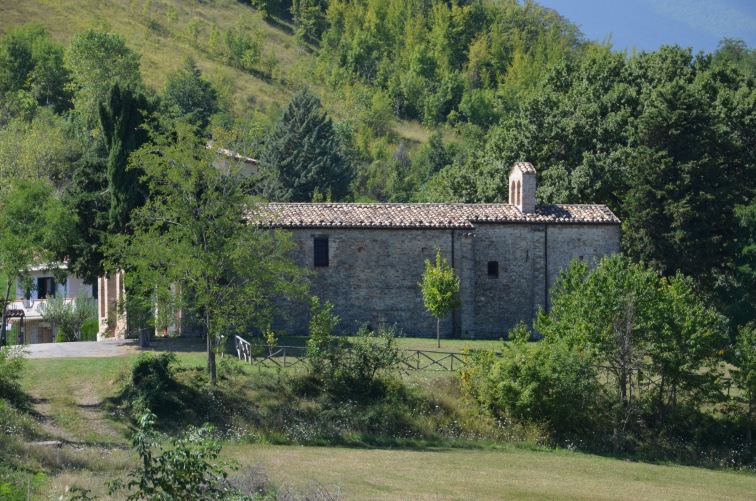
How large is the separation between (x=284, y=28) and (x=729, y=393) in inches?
4277

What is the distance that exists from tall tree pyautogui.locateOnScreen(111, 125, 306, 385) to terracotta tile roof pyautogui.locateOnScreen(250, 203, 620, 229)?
5.31 metres

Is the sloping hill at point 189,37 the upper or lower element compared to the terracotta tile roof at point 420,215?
upper

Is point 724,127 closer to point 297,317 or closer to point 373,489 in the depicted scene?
point 297,317

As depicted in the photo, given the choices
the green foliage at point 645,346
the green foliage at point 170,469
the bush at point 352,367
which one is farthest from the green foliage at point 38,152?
the green foliage at point 170,469

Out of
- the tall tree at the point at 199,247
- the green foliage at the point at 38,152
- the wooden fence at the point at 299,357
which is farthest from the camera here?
the green foliage at the point at 38,152

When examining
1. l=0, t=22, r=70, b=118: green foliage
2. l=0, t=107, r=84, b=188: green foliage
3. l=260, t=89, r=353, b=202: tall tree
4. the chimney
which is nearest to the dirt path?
the chimney

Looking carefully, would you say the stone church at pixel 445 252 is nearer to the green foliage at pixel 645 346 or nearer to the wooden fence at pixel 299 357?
the wooden fence at pixel 299 357

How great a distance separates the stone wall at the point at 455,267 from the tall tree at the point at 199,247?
5.59 meters

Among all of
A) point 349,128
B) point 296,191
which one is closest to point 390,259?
point 296,191

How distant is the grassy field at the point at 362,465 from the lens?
22906 millimetres

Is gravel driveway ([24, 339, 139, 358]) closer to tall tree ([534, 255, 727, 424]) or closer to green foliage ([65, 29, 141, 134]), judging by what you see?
tall tree ([534, 255, 727, 424])

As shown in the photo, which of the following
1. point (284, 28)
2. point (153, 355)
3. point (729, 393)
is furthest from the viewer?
point (284, 28)

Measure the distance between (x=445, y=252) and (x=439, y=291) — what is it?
3.66 meters

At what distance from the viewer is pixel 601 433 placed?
32250mm
